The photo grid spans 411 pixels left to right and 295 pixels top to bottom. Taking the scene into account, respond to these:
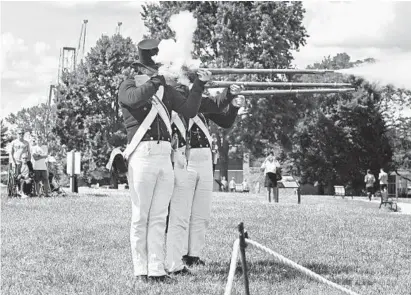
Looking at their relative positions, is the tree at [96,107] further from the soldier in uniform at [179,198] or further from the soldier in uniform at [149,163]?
the soldier in uniform at [149,163]

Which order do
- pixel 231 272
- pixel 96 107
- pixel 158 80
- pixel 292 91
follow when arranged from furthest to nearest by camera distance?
pixel 96 107 < pixel 292 91 < pixel 158 80 < pixel 231 272

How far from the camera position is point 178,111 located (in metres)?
7.18

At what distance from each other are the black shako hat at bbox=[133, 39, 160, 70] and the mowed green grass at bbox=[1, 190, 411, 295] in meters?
2.16

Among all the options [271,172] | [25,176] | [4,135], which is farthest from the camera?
[4,135]

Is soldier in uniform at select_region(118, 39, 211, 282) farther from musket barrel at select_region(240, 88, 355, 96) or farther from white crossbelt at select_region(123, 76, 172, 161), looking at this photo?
musket barrel at select_region(240, 88, 355, 96)

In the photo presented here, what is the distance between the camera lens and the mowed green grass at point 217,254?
6734 millimetres

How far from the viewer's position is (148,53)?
6.92 meters

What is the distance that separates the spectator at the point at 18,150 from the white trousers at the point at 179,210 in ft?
40.3

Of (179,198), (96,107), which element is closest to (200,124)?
(179,198)

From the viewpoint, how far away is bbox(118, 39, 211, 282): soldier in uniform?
6875mm

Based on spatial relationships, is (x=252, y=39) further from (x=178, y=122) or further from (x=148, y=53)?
(x=148, y=53)

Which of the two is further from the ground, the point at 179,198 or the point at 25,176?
the point at 25,176

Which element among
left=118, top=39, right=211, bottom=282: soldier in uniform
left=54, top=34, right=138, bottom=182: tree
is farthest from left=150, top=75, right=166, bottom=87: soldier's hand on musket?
left=54, top=34, right=138, bottom=182: tree

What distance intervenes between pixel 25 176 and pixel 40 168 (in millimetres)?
481
